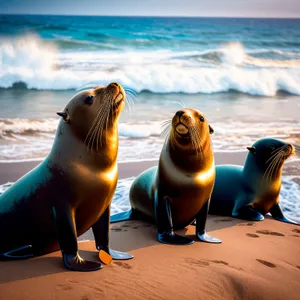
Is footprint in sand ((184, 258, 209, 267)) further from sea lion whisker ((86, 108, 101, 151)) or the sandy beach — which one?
sea lion whisker ((86, 108, 101, 151))

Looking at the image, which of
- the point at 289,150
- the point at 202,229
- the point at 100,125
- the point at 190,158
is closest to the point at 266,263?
the point at 202,229

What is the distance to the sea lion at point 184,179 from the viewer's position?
4348 mm

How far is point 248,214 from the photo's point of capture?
5484 millimetres

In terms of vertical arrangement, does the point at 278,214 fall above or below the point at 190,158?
below

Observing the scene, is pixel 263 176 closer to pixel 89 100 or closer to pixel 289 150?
pixel 289 150

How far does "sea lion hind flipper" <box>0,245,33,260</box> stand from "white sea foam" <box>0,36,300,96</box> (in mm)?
13318

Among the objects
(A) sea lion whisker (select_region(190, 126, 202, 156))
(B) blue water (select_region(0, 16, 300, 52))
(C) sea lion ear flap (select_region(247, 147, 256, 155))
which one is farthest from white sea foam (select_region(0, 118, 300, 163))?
(B) blue water (select_region(0, 16, 300, 52))

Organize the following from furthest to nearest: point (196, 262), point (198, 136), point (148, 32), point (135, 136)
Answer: point (148, 32)
point (135, 136)
point (198, 136)
point (196, 262)

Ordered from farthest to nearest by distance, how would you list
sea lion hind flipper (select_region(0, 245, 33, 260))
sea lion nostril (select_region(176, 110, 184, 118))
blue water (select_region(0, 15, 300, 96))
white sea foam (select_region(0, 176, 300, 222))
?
blue water (select_region(0, 15, 300, 96))
white sea foam (select_region(0, 176, 300, 222))
sea lion nostril (select_region(176, 110, 184, 118))
sea lion hind flipper (select_region(0, 245, 33, 260))

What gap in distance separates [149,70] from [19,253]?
1624 cm

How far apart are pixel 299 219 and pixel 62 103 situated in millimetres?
9829

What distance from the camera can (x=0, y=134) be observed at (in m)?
10.8

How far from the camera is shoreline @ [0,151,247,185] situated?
7.37 meters

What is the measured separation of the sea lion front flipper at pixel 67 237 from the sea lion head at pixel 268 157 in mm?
2848
